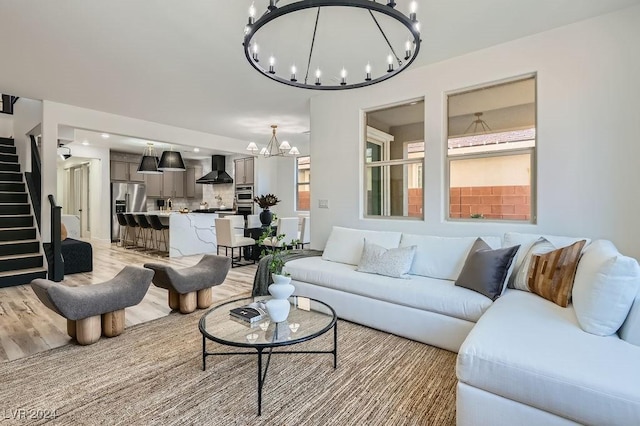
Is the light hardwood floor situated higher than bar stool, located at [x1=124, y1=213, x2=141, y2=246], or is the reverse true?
bar stool, located at [x1=124, y1=213, x2=141, y2=246]

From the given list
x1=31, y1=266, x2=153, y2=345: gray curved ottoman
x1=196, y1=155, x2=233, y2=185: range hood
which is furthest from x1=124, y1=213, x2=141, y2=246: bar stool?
x1=31, y1=266, x2=153, y2=345: gray curved ottoman

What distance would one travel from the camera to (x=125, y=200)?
9.31 m

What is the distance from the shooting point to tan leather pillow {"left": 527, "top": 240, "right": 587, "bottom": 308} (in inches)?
85.9

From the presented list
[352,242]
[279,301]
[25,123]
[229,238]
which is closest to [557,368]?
[279,301]

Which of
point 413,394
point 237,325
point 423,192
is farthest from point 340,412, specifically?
point 423,192

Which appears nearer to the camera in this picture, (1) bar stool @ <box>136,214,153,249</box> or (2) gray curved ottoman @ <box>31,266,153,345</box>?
(2) gray curved ottoman @ <box>31,266,153,345</box>

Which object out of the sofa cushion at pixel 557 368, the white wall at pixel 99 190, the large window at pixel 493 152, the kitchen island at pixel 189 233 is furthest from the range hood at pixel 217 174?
the sofa cushion at pixel 557 368

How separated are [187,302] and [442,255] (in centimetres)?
257

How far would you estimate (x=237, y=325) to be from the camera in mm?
2166

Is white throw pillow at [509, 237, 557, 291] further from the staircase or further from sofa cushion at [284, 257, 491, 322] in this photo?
the staircase

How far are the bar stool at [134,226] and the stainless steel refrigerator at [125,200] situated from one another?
109 centimetres

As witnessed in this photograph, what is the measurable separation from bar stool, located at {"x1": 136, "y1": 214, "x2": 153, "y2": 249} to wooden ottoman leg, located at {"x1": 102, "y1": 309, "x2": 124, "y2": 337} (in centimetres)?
534

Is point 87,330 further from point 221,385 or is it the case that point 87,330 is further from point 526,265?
point 526,265

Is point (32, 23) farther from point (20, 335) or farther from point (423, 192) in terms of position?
point (423, 192)
